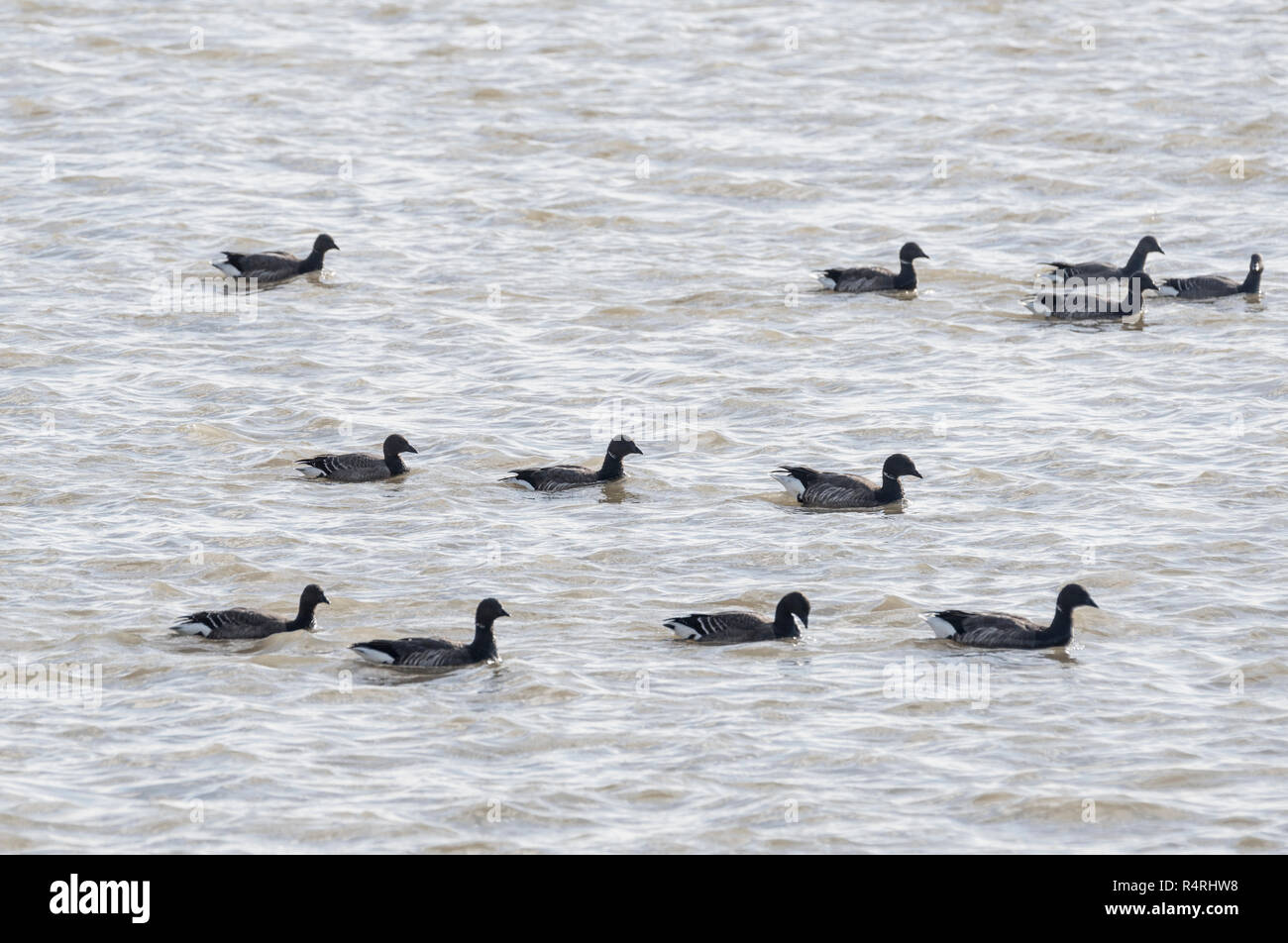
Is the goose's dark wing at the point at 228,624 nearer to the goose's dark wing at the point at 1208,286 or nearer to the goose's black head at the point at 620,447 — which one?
the goose's black head at the point at 620,447

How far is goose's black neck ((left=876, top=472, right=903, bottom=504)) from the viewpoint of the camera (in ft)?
59.3

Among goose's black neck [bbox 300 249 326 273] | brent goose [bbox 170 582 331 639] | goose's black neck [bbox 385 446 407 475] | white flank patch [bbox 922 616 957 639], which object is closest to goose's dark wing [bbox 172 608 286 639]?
brent goose [bbox 170 582 331 639]

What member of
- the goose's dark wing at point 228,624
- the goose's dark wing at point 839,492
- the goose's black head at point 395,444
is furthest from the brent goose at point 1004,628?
the goose's black head at point 395,444

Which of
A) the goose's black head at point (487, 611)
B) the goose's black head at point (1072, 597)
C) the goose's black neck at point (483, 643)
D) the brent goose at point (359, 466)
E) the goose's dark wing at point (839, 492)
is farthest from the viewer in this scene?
the brent goose at point (359, 466)

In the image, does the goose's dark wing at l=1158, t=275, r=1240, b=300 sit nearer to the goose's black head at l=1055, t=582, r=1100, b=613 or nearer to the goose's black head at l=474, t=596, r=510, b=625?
the goose's black head at l=1055, t=582, r=1100, b=613

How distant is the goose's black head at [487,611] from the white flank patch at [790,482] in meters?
4.47

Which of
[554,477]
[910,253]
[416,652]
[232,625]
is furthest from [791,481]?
[910,253]

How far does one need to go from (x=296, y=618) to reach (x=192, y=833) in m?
3.36

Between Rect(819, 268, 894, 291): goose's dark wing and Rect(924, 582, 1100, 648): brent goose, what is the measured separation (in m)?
10.2

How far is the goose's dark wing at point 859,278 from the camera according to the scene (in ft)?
80.8

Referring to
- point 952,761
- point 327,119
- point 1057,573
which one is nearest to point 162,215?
point 327,119

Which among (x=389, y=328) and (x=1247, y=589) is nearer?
(x=1247, y=589)
